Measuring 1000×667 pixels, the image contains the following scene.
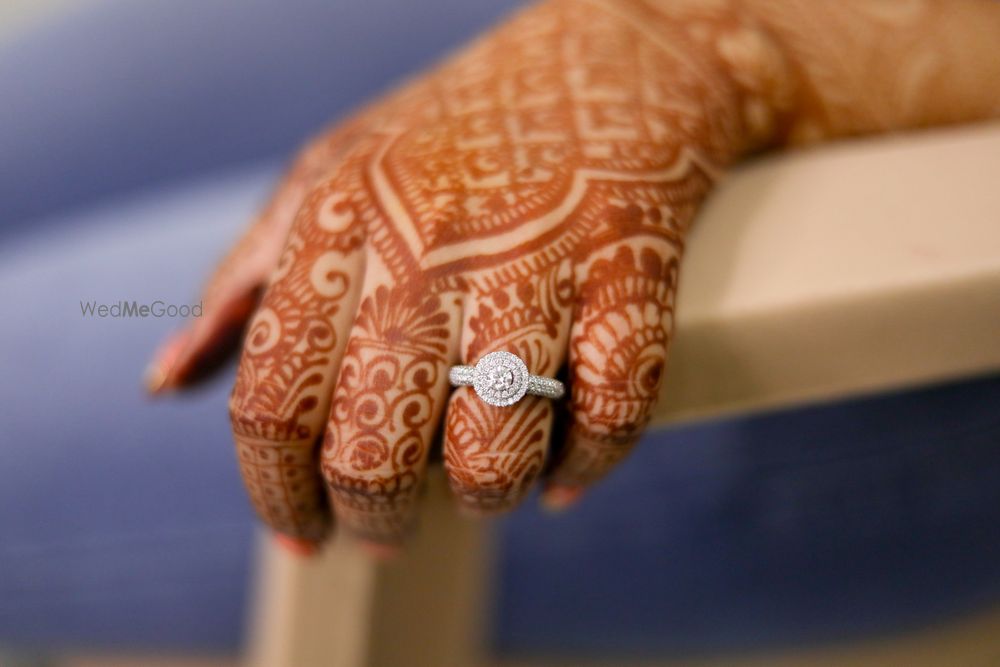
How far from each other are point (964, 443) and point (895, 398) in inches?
3.3

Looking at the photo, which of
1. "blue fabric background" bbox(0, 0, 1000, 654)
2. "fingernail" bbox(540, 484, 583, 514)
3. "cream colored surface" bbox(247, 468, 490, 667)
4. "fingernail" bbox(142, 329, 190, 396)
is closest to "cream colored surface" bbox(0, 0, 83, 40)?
"blue fabric background" bbox(0, 0, 1000, 654)

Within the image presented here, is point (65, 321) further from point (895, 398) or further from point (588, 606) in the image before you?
point (895, 398)

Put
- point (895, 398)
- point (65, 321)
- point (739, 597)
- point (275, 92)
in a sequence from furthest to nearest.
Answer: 1. point (275, 92)
2. point (65, 321)
3. point (739, 597)
4. point (895, 398)

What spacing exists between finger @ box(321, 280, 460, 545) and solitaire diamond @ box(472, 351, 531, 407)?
0.06 feet

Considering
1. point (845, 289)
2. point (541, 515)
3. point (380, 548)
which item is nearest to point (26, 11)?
point (541, 515)

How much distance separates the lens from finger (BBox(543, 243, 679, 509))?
1.06ft

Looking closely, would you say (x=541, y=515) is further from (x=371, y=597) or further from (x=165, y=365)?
(x=165, y=365)

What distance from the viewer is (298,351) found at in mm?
333

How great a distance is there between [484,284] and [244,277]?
8.4 inches

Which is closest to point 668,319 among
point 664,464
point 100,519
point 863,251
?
point 863,251

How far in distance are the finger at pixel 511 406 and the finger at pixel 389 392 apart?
0.03 ft

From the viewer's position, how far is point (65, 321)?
89 cm

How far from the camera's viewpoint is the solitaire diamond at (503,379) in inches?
12.4

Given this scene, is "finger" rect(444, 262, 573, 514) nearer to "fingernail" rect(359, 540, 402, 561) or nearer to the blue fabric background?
"fingernail" rect(359, 540, 402, 561)
